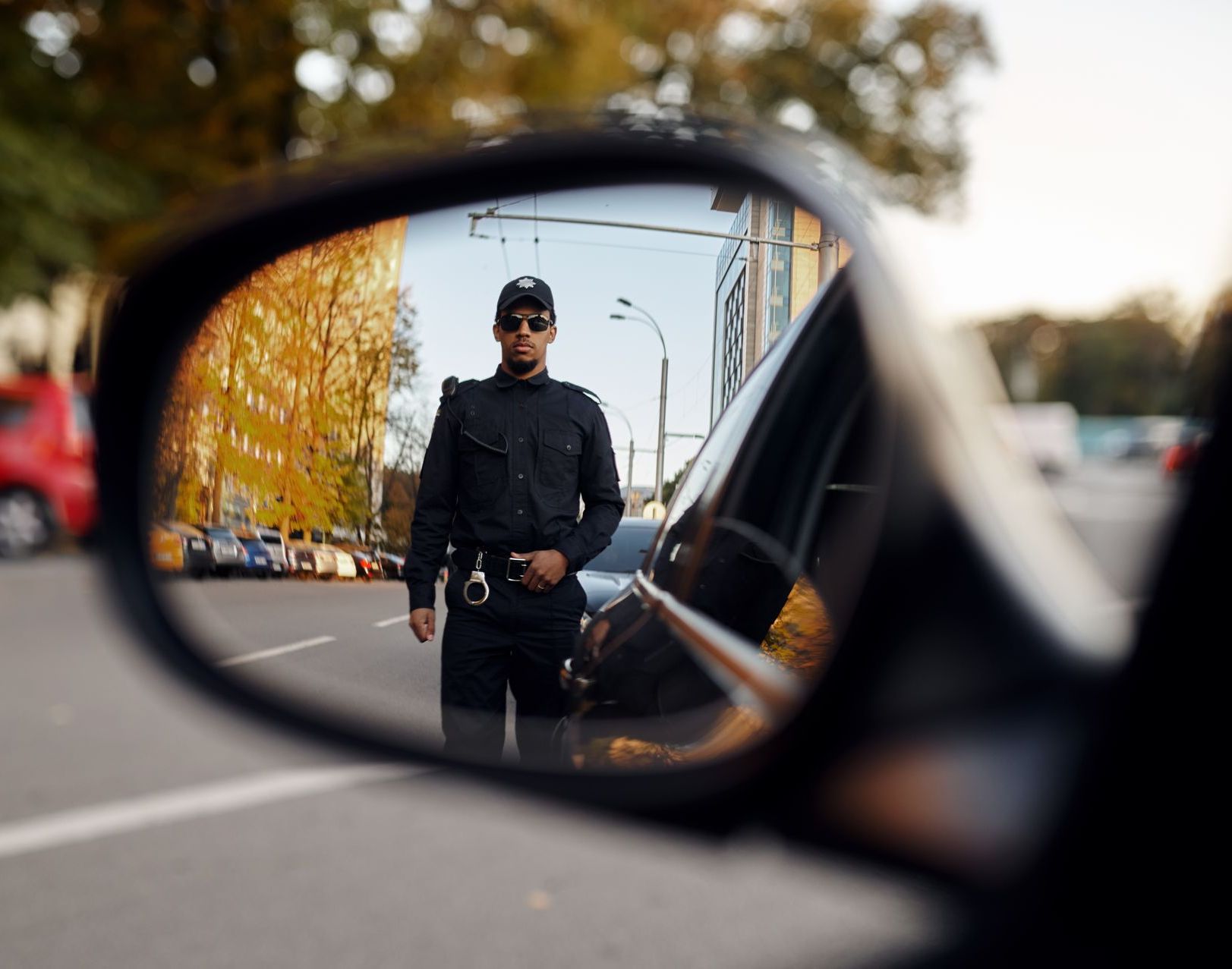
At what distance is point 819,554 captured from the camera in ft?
3.02

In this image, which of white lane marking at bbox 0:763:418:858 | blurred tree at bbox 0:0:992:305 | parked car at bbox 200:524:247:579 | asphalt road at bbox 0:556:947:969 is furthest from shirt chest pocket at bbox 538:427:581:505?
blurred tree at bbox 0:0:992:305

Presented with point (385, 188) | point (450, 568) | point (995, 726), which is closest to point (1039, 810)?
point (995, 726)

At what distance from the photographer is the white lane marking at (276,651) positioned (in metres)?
1.22

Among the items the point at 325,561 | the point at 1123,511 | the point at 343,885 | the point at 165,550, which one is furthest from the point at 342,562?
the point at 343,885

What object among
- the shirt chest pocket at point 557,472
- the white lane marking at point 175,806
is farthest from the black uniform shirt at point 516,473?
the white lane marking at point 175,806

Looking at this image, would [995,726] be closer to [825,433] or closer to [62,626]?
[825,433]

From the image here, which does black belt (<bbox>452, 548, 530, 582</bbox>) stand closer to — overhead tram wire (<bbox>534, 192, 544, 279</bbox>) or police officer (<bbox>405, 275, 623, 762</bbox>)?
police officer (<bbox>405, 275, 623, 762</bbox>)

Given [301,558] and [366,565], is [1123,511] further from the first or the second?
[301,558]

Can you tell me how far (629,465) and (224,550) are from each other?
59 cm

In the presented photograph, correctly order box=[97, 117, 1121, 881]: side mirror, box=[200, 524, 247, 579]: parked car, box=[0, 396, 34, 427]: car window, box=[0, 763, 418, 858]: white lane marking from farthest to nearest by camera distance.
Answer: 1. box=[0, 396, 34, 427]: car window
2. box=[0, 763, 418, 858]: white lane marking
3. box=[200, 524, 247, 579]: parked car
4. box=[97, 117, 1121, 881]: side mirror

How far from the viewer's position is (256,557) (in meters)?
1.27

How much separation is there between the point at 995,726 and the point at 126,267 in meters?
1.27

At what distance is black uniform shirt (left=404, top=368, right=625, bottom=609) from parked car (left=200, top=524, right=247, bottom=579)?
0.36m

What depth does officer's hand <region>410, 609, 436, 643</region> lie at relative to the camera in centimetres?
105
